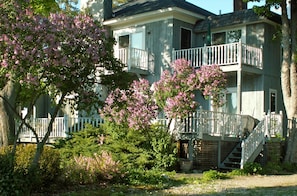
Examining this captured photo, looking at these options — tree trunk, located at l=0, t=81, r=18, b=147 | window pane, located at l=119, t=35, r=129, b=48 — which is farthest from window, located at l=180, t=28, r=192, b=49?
tree trunk, located at l=0, t=81, r=18, b=147

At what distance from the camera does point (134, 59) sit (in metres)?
24.3

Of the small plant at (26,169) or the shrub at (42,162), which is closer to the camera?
the small plant at (26,169)

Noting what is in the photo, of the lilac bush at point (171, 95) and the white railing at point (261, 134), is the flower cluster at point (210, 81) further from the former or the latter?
the white railing at point (261, 134)

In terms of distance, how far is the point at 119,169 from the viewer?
13.9m

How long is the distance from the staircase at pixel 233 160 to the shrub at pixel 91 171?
7.41m

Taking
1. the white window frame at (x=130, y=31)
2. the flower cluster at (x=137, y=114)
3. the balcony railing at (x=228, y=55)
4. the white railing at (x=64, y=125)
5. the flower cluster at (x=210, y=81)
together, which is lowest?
the white railing at (x=64, y=125)

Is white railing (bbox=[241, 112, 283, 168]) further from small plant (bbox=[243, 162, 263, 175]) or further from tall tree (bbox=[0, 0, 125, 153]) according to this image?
tall tree (bbox=[0, 0, 125, 153])

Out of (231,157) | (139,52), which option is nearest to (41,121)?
(139,52)

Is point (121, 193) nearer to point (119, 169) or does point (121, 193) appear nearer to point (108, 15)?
point (119, 169)

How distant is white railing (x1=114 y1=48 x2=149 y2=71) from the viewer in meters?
23.5

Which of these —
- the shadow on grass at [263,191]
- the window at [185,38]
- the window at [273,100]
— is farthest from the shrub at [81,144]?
the window at [273,100]

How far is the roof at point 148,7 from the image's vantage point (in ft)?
80.4

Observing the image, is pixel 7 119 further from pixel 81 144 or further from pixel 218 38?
pixel 218 38

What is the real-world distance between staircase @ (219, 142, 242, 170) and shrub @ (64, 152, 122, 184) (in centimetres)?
741
